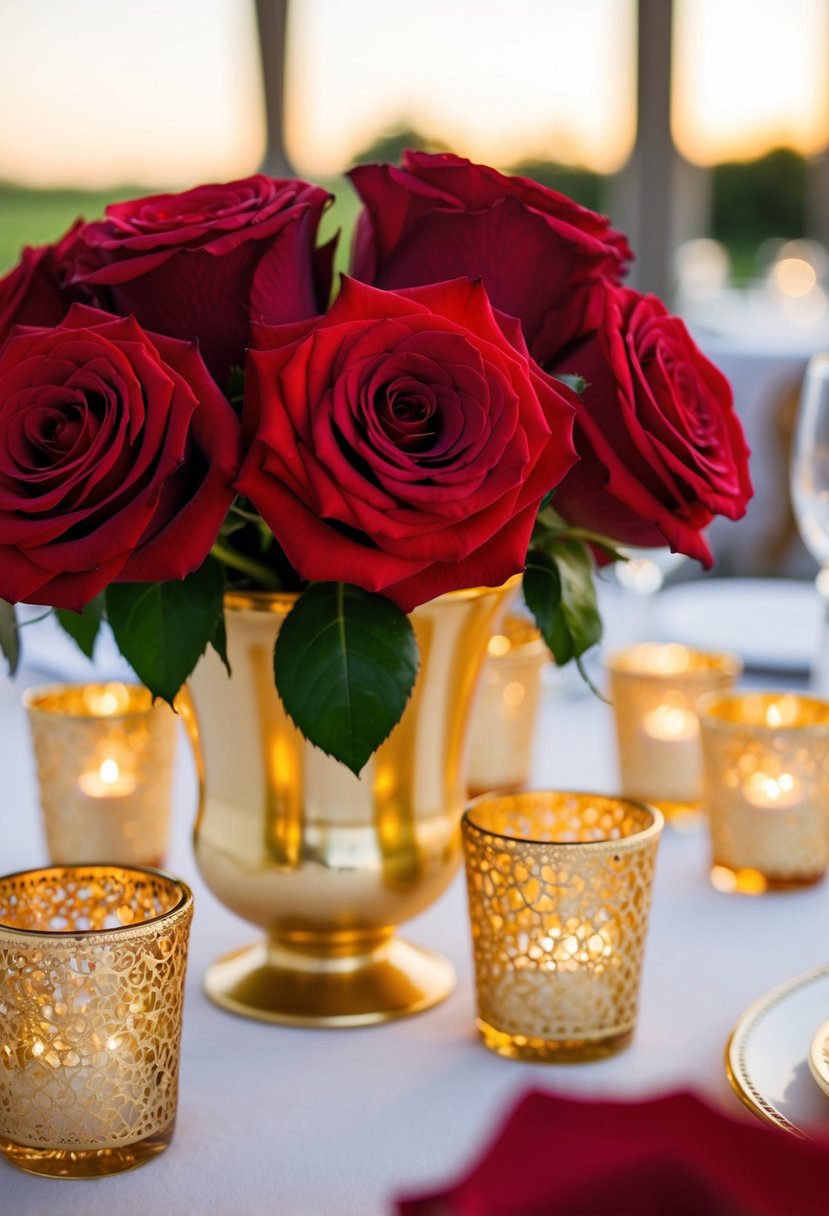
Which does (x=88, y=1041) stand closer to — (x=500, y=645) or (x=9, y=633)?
(x=9, y=633)

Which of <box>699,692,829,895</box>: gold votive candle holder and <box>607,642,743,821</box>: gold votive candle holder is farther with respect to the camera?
<box>607,642,743,821</box>: gold votive candle holder

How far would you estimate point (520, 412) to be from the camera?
508 millimetres

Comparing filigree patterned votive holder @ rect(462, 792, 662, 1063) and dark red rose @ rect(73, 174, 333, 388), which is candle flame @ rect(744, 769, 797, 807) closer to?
filigree patterned votive holder @ rect(462, 792, 662, 1063)

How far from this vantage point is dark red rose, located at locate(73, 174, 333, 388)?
0.55 m

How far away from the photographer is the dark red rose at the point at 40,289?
61 centimetres

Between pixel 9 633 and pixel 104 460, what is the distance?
0.13 metres

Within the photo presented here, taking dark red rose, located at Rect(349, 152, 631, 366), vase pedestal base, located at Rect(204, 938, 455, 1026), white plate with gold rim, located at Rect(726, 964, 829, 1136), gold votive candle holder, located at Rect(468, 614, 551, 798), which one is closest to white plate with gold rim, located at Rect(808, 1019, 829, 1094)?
white plate with gold rim, located at Rect(726, 964, 829, 1136)

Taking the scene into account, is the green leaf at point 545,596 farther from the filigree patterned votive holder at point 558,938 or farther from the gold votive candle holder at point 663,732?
the gold votive candle holder at point 663,732

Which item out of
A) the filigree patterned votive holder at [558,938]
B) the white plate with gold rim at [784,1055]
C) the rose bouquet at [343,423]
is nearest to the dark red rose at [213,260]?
the rose bouquet at [343,423]

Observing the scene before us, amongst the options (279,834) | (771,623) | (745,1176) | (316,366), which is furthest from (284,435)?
(771,623)

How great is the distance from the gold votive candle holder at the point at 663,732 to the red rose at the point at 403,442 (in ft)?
1.33

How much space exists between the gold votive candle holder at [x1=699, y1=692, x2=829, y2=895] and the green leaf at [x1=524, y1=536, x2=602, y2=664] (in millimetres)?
178

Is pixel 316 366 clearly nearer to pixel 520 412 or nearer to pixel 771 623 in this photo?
pixel 520 412

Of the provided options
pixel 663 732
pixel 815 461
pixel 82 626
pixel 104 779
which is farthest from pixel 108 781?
pixel 815 461
